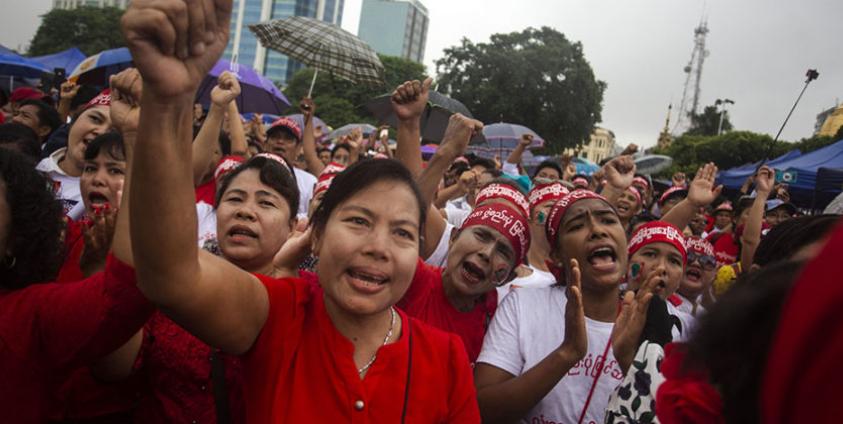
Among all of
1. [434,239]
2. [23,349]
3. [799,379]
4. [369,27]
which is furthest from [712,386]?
[369,27]

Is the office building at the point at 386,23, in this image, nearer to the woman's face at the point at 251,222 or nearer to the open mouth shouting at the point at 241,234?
the woman's face at the point at 251,222

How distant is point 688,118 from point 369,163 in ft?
222

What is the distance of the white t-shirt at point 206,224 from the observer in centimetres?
352

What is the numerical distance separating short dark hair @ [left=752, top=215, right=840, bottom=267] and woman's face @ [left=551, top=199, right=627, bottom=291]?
1.99ft

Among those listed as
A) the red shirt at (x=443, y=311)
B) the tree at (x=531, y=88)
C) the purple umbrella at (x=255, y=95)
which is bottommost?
the red shirt at (x=443, y=311)

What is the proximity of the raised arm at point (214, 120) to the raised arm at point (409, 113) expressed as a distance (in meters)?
1.13

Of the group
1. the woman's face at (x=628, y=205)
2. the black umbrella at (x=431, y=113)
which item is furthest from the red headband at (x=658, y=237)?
the black umbrella at (x=431, y=113)

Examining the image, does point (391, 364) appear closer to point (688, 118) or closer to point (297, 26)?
point (297, 26)

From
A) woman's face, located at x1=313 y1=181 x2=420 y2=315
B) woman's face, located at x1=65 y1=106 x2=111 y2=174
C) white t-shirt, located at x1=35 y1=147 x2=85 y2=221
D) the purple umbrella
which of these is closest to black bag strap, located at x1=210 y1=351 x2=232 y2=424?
woman's face, located at x1=313 y1=181 x2=420 y2=315

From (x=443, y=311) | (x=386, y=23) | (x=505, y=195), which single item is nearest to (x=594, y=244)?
(x=443, y=311)

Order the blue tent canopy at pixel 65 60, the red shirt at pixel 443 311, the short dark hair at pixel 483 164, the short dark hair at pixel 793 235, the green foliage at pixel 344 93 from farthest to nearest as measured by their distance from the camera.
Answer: the green foliage at pixel 344 93 < the blue tent canopy at pixel 65 60 < the short dark hair at pixel 483 164 < the red shirt at pixel 443 311 < the short dark hair at pixel 793 235

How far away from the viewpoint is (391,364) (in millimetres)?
1743

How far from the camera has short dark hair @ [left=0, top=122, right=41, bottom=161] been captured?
169 inches

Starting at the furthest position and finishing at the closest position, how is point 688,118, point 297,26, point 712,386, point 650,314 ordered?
1. point 688,118
2. point 297,26
3. point 650,314
4. point 712,386
